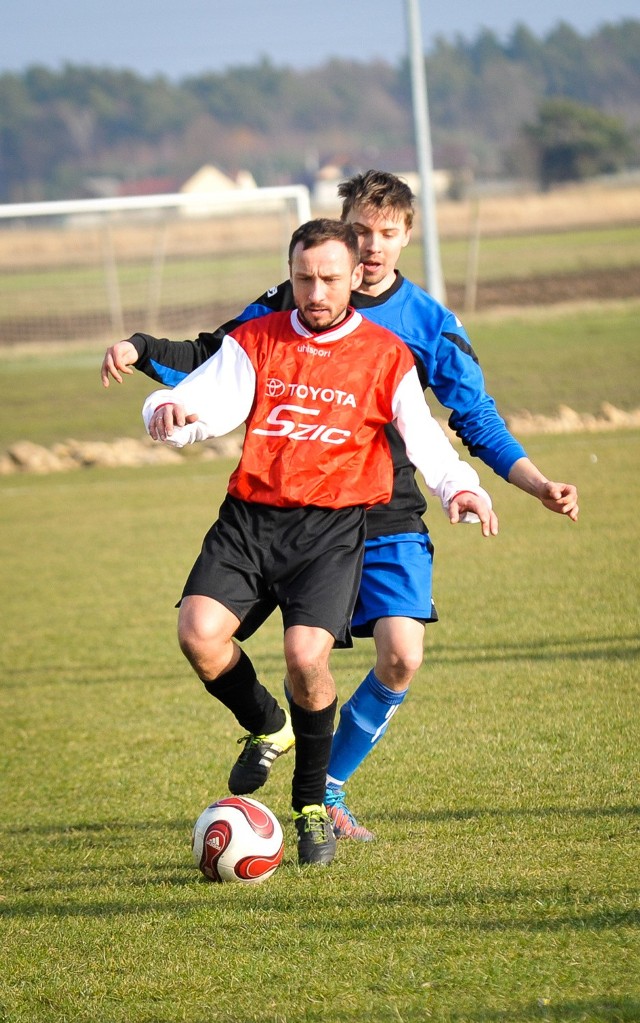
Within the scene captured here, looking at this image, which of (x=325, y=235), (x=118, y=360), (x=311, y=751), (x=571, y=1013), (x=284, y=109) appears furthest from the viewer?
(x=284, y=109)

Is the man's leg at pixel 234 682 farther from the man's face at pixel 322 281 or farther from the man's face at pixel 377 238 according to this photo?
the man's face at pixel 377 238

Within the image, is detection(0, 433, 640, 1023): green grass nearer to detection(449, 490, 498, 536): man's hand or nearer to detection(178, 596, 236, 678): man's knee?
detection(178, 596, 236, 678): man's knee

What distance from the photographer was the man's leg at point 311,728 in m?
4.00

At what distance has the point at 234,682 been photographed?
431 cm

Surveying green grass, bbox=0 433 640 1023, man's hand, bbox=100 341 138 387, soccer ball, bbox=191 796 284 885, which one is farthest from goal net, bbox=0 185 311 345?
soccer ball, bbox=191 796 284 885

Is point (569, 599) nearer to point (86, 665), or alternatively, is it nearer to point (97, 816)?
point (86, 665)

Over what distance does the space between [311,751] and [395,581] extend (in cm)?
63

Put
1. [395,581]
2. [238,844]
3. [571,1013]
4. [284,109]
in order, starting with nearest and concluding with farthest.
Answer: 1. [571,1013]
2. [238,844]
3. [395,581]
4. [284,109]

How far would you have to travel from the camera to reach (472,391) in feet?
14.6

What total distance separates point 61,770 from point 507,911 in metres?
2.53

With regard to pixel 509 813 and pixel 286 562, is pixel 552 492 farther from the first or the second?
pixel 509 813

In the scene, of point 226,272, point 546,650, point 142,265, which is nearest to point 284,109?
point 142,265

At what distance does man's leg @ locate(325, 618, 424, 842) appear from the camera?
14.1ft

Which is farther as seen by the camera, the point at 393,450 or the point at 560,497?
the point at 393,450
